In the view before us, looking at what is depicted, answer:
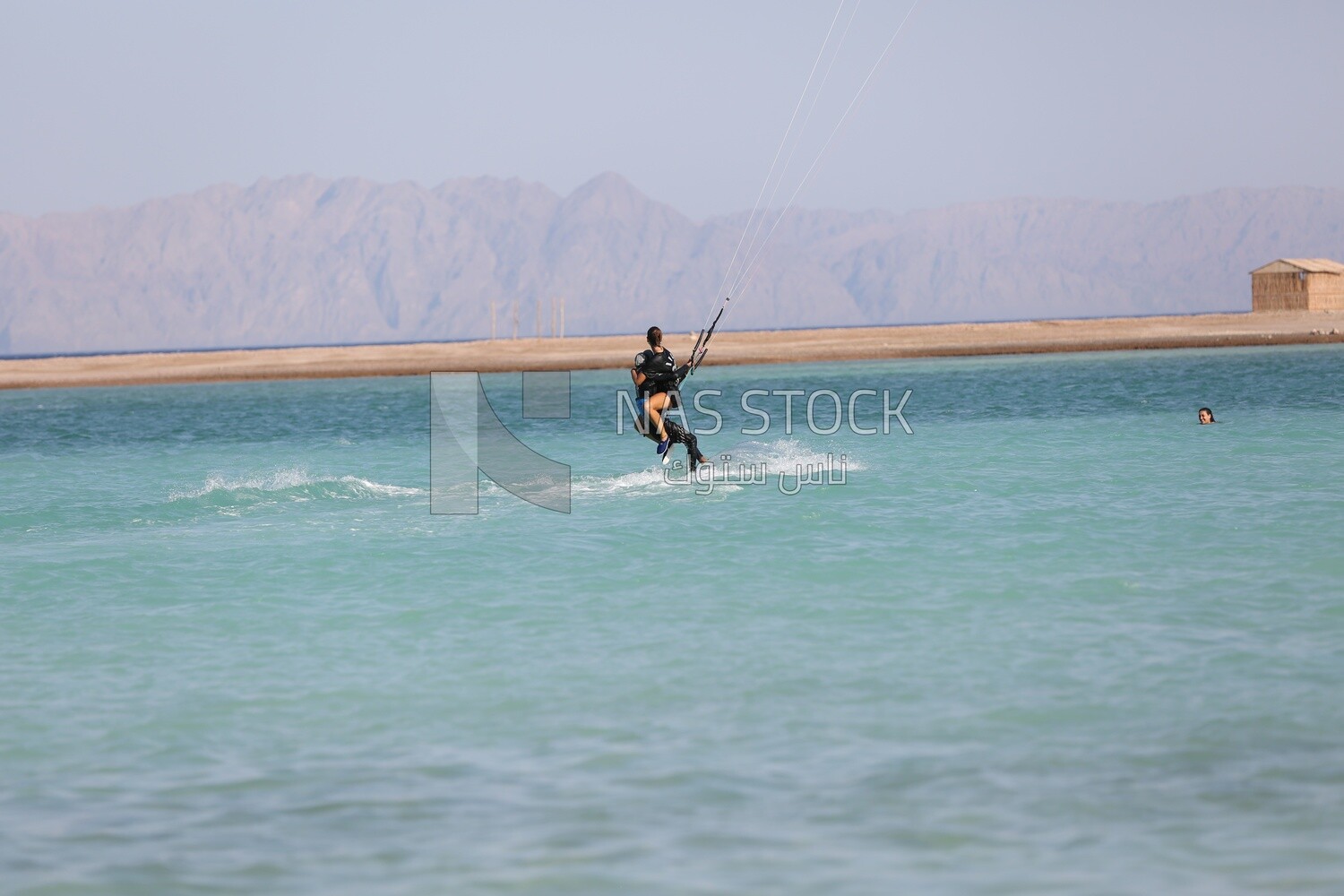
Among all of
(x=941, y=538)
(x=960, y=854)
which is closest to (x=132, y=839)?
(x=960, y=854)

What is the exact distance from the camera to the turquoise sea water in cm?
660

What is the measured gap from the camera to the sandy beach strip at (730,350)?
79438 millimetres

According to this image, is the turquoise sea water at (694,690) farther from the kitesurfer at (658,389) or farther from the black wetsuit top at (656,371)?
the black wetsuit top at (656,371)

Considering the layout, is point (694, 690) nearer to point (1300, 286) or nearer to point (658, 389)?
point (658, 389)

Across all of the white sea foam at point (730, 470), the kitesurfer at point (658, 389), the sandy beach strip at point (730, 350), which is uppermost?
the sandy beach strip at point (730, 350)

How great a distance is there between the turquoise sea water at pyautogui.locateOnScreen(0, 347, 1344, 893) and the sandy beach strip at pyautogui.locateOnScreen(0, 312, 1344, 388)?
6048 centimetres

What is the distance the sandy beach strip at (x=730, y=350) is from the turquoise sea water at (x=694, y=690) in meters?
60.5

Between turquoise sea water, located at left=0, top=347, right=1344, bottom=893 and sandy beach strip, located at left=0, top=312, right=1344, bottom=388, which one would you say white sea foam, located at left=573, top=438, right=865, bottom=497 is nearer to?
turquoise sea water, located at left=0, top=347, right=1344, bottom=893

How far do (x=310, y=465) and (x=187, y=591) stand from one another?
Answer: 1521cm

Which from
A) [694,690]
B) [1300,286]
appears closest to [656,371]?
[694,690]

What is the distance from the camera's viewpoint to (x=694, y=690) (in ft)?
30.8

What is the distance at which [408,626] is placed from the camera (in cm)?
A: 1181

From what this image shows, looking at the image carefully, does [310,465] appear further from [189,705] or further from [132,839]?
[132,839]

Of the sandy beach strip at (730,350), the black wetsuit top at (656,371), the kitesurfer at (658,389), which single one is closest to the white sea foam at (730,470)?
the kitesurfer at (658,389)
